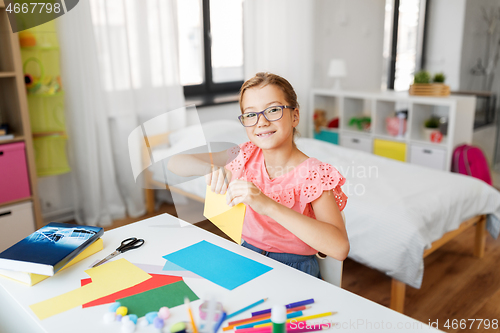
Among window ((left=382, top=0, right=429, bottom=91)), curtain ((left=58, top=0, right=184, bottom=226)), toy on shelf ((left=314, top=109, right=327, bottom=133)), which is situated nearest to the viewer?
curtain ((left=58, top=0, right=184, bottom=226))

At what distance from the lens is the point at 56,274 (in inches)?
41.1

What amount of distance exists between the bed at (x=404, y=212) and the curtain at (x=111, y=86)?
109 centimetres

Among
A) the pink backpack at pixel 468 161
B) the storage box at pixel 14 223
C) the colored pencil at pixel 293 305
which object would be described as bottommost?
the storage box at pixel 14 223

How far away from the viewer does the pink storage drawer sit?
88.9 inches

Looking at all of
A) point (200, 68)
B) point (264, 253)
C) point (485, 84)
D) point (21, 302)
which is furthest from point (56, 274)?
point (485, 84)

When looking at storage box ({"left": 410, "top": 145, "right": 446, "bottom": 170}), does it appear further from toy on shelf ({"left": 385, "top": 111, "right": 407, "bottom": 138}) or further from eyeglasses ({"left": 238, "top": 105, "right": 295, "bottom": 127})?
eyeglasses ({"left": 238, "top": 105, "right": 295, "bottom": 127})

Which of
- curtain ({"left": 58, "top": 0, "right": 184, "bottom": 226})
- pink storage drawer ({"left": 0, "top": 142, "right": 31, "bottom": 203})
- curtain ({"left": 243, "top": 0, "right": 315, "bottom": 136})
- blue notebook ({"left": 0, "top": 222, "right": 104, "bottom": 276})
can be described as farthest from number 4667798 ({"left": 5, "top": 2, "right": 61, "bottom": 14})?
blue notebook ({"left": 0, "top": 222, "right": 104, "bottom": 276})

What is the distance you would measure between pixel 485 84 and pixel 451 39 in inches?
24.9

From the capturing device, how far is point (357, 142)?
358cm

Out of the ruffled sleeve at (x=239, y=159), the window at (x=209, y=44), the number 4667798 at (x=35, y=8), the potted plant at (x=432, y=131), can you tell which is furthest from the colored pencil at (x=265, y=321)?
the window at (x=209, y=44)

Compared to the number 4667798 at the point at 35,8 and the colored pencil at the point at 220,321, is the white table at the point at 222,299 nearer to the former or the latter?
the colored pencil at the point at 220,321

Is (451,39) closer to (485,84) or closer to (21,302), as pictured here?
(485,84)

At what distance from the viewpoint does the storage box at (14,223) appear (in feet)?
7.54

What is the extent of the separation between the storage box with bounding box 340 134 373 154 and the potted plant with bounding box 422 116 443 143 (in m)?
0.43
